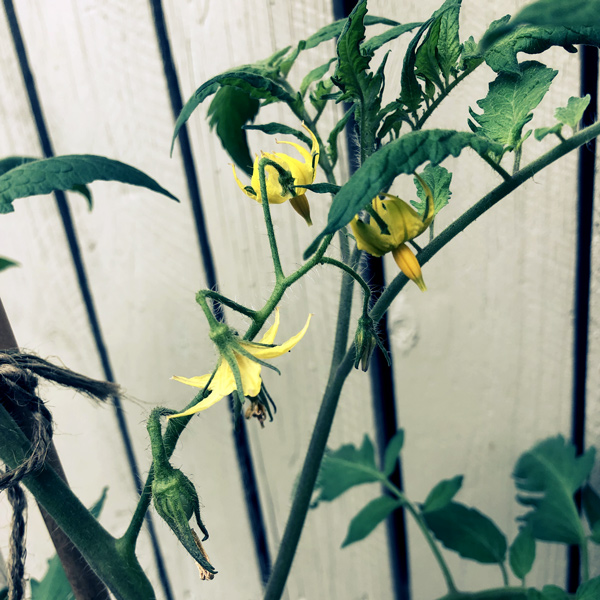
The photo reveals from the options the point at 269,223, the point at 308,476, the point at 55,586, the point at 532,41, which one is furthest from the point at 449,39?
the point at 55,586

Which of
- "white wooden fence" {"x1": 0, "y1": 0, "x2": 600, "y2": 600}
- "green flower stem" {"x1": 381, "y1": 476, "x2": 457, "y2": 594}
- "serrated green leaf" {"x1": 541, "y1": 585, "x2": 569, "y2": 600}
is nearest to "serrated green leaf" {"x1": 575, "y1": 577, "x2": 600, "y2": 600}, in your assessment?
"serrated green leaf" {"x1": 541, "y1": 585, "x2": 569, "y2": 600}

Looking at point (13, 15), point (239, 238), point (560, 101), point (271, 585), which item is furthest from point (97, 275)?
point (560, 101)

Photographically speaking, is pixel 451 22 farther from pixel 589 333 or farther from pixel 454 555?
pixel 454 555

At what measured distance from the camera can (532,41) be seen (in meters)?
0.31

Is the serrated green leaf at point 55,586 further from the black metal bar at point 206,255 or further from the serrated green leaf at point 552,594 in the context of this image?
the serrated green leaf at point 552,594

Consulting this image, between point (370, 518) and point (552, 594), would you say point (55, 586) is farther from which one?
point (552, 594)

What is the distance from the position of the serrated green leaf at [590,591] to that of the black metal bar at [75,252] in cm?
44

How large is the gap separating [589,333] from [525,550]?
0.93ft

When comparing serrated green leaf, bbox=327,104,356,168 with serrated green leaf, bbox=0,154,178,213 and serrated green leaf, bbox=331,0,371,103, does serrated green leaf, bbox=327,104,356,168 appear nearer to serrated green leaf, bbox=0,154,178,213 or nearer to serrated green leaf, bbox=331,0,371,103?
serrated green leaf, bbox=331,0,371,103

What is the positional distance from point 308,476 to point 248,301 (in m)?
0.31

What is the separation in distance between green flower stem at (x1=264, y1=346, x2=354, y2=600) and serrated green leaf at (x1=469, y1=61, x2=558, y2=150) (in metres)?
0.16

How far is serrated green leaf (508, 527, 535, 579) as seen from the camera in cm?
55

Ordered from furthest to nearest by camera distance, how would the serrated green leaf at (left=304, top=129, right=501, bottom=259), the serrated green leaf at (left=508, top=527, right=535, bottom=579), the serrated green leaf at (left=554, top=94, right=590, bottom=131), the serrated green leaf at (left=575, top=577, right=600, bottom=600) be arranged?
the serrated green leaf at (left=508, top=527, right=535, bottom=579), the serrated green leaf at (left=575, top=577, right=600, bottom=600), the serrated green leaf at (left=554, top=94, right=590, bottom=131), the serrated green leaf at (left=304, top=129, right=501, bottom=259)

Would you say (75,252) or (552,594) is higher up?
(75,252)
